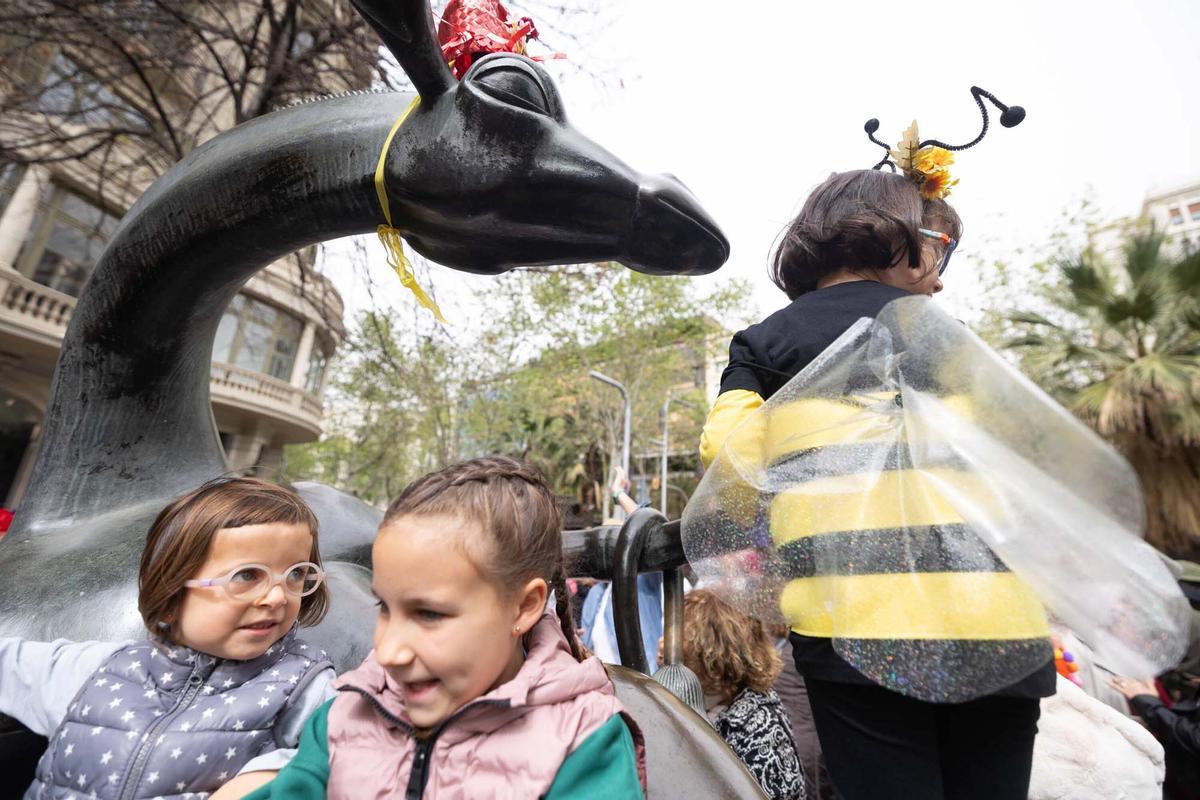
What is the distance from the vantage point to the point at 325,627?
56.4 inches

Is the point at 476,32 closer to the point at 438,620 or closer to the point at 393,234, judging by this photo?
the point at 393,234

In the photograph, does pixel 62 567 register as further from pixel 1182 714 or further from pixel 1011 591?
pixel 1182 714

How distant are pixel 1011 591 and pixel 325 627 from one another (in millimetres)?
1329

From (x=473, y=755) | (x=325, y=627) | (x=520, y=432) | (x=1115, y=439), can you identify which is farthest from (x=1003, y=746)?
(x=520, y=432)

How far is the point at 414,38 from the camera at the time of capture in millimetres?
1230

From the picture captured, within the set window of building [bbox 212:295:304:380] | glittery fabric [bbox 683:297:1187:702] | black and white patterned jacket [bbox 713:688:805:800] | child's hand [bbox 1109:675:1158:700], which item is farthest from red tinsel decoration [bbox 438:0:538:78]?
window of building [bbox 212:295:304:380]

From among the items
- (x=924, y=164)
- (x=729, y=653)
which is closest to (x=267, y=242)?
(x=924, y=164)

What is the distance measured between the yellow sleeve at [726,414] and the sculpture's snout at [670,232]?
13.2 inches

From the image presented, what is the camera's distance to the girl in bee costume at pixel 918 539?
2.79ft

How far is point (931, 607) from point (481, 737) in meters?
0.66

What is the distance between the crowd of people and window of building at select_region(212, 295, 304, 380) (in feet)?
41.1

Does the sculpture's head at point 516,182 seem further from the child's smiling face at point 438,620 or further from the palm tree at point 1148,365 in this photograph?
the palm tree at point 1148,365

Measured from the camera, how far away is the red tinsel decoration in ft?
4.60

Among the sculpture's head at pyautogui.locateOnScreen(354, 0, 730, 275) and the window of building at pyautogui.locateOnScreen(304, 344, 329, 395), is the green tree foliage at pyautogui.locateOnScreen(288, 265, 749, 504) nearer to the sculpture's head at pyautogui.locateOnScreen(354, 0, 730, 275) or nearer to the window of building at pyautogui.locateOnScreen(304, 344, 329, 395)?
the window of building at pyautogui.locateOnScreen(304, 344, 329, 395)
